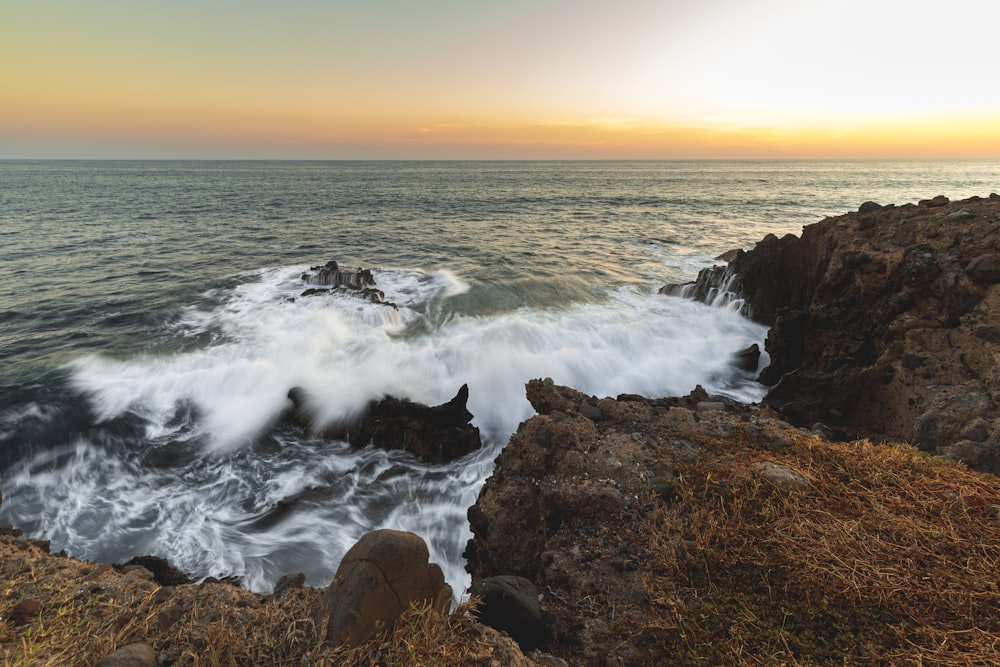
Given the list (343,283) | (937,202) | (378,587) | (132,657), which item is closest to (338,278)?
(343,283)

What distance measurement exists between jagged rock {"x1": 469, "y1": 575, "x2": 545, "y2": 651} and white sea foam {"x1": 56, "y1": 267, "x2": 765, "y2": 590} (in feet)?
11.5

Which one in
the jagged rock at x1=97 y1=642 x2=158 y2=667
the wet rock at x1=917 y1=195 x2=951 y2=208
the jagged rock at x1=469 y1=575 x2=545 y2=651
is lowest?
the jagged rock at x1=469 y1=575 x2=545 y2=651

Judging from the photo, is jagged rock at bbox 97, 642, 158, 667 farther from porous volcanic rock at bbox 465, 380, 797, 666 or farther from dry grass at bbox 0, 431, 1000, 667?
porous volcanic rock at bbox 465, 380, 797, 666

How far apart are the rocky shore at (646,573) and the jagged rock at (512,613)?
0.01 metres

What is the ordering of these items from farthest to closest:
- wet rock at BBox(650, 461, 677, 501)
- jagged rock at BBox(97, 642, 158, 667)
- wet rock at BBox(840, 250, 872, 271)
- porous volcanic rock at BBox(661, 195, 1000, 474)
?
wet rock at BBox(840, 250, 872, 271)
porous volcanic rock at BBox(661, 195, 1000, 474)
wet rock at BBox(650, 461, 677, 501)
jagged rock at BBox(97, 642, 158, 667)

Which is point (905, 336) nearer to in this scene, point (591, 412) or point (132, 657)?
point (591, 412)

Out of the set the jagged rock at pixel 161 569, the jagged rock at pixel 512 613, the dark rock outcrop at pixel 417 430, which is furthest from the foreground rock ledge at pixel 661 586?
the dark rock outcrop at pixel 417 430

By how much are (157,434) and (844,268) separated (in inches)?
693

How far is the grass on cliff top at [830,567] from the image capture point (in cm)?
283

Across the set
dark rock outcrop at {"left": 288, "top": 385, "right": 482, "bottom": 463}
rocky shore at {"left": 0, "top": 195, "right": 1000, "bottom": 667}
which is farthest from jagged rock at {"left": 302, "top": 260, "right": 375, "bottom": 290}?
rocky shore at {"left": 0, "top": 195, "right": 1000, "bottom": 667}

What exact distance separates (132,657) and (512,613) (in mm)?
2765

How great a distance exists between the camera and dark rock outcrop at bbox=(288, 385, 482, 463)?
9258 millimetres

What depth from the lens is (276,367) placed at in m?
12.5

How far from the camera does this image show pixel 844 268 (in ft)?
35.0
